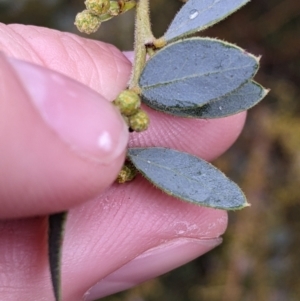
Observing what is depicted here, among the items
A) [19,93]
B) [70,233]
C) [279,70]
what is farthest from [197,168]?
[279,70]

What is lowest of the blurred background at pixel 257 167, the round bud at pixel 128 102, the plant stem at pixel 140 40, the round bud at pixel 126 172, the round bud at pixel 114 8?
the blurred background at pixel 257 167

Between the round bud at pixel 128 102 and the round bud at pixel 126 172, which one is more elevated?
the round bud at pixel 128 102

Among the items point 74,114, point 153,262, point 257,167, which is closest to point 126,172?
point 74,114

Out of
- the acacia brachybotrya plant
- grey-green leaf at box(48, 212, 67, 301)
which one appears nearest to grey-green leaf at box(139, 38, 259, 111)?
the acacia brachybotrya plant

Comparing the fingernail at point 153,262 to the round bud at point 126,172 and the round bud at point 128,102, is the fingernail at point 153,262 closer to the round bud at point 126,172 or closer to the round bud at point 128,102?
the round bud at point 126,172

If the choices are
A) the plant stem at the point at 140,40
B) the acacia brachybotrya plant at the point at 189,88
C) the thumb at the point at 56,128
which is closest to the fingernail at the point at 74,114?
the thumb at the point at 56,128

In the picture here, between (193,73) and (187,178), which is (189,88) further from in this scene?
(187,178)
